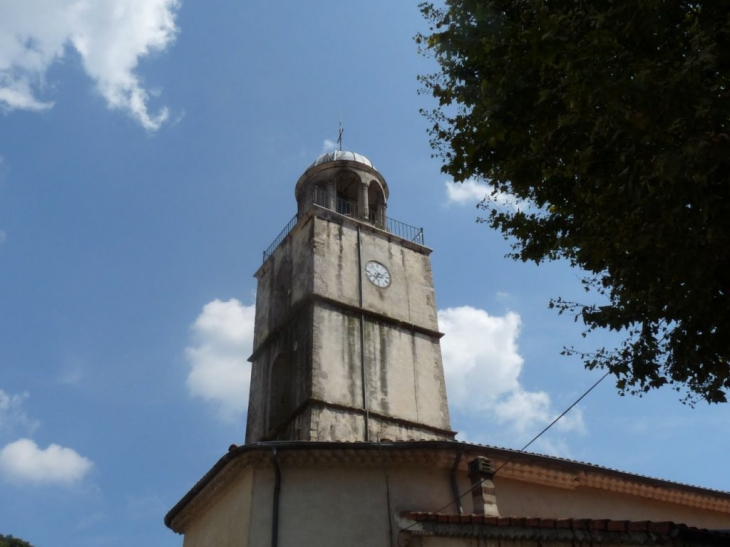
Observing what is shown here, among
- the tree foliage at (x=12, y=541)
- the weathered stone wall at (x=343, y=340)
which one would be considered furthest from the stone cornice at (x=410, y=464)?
the tree foliage at (x=12, y=541)

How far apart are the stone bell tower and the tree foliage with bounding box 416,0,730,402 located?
1324cm

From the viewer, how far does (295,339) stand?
23.3 m

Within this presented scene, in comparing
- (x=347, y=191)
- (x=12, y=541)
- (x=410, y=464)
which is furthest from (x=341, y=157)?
(x=12, y=541)

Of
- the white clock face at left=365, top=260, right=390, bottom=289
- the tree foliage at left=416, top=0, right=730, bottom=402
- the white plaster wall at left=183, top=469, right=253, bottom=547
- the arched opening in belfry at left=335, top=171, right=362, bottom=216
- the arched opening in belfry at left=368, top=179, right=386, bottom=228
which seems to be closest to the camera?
the tree foliage at left=416, top=0, right=730, bottom=402

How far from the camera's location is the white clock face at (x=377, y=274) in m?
25.0

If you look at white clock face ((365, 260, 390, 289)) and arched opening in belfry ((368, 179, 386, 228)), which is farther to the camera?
arched opening in belfry ((368, 179, 386, 228))

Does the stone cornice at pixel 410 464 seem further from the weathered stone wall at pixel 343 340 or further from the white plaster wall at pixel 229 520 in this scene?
the weathered stone wall at pixel 343 340

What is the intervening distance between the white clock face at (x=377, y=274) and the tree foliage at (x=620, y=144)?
624 inches

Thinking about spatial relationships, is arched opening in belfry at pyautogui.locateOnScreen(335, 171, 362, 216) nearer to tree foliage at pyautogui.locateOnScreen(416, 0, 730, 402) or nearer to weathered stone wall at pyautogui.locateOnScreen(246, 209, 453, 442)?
weathered stone wall at pyautogui.locateOnScreen(246, 209, 453, 442)

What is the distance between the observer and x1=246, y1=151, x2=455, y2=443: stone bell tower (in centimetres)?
2158

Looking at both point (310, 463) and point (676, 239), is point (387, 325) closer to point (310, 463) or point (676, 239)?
point (310, 463)

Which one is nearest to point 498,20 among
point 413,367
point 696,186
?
point 696,186

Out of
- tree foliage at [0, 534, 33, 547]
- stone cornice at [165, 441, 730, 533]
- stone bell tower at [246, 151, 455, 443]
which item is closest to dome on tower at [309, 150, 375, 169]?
stone bell tower at [246, 151, 455, 443]

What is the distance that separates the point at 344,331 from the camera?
75.4 feet
